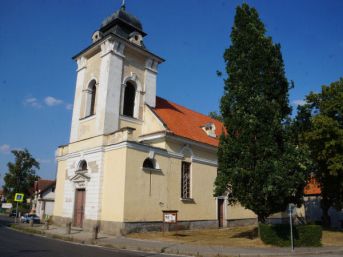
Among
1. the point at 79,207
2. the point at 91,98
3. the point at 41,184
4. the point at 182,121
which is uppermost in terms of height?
the point at 91,98

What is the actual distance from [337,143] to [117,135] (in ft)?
46.9

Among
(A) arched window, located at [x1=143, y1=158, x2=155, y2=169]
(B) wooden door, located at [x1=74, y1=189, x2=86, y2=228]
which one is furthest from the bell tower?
(B) wooden door, located at [x1=74, y1=189, x2=86, y2=228]

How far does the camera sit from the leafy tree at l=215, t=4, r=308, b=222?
614 inches

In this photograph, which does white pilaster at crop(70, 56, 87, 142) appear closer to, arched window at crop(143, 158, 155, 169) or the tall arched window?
the tall arched window

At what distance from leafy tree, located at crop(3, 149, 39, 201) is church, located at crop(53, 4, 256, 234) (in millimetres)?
36357

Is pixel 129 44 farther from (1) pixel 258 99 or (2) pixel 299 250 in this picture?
(2) pixel 299 250

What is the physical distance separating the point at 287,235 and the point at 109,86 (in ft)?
48.7

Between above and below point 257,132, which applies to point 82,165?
below

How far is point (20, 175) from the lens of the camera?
5822 centimetres

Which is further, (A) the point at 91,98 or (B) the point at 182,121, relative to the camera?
(B) the point at 182,121

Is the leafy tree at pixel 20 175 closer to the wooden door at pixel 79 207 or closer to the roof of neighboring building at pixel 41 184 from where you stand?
the roof of neighboring building at pixel 41 184

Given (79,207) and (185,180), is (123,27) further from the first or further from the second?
(79,207)

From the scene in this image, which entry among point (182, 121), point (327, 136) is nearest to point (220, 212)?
point (182, 121)

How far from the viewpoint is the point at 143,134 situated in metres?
24.2
